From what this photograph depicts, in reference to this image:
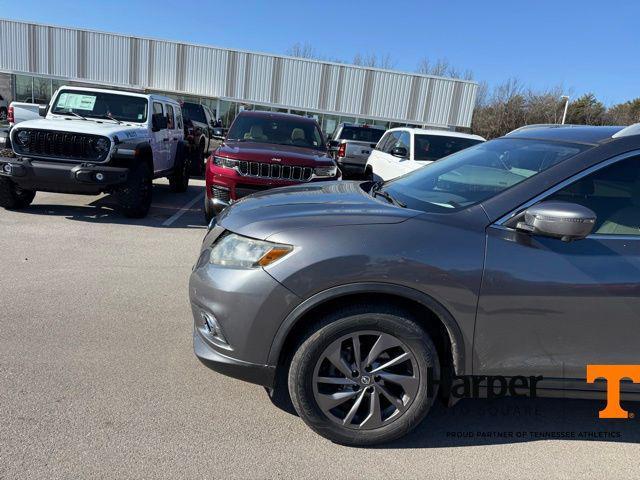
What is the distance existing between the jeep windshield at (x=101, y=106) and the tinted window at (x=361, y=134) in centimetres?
752

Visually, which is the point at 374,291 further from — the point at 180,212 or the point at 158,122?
the point at 158,122

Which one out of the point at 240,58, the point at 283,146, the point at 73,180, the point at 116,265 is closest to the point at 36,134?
the point at 73,180

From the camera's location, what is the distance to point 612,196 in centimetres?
271

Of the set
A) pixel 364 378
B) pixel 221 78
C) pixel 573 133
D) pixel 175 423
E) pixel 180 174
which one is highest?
pixel 221 78

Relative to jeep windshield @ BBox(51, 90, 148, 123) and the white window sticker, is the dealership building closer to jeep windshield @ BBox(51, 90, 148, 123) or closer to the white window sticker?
jeep windshield @ BBox(51, 90, 148, 123)

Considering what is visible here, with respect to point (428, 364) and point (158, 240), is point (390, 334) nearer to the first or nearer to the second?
point (428, 364)

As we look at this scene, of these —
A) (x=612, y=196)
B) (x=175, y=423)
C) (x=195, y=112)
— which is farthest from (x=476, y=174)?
(x=195, y=112)

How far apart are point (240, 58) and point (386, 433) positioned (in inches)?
1086

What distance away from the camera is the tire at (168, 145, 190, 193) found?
397 inches

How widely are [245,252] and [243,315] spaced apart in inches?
13.3

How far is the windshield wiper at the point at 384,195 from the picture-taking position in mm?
2953

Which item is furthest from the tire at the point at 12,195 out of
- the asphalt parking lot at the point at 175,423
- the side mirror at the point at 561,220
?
the side mirror at the point at 561,220

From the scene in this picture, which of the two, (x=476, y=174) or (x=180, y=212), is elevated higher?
(x=476, y=174)

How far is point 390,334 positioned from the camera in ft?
8.36
